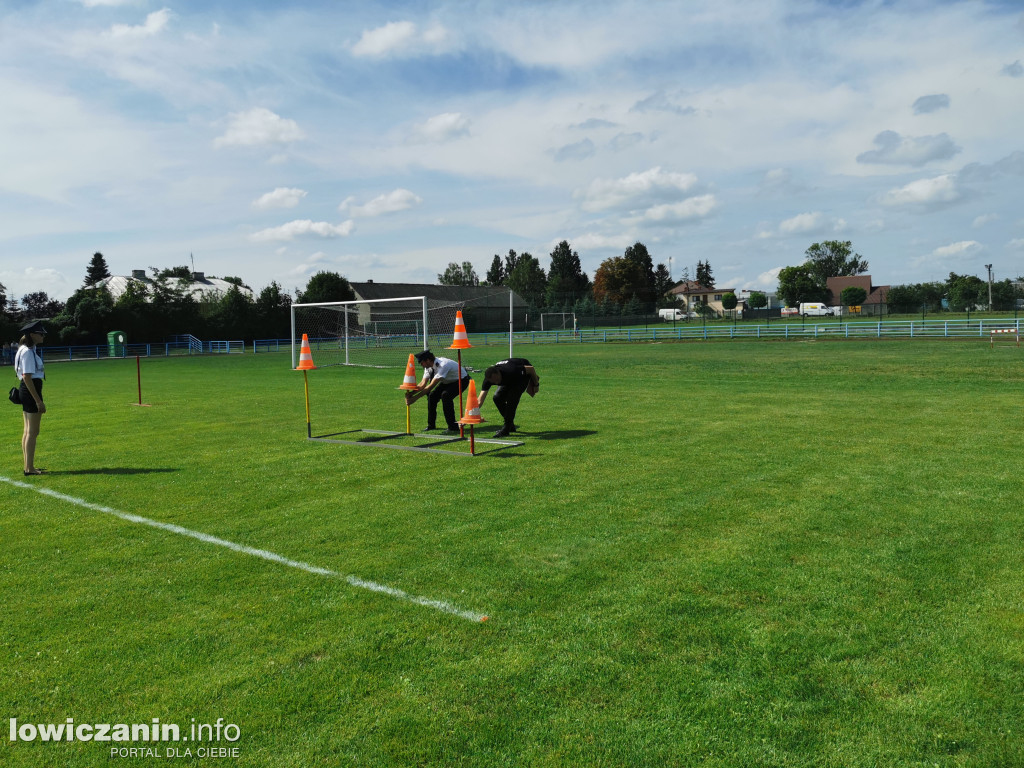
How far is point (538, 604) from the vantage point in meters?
4.62

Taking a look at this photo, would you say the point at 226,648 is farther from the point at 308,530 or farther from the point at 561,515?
the point at 561,515

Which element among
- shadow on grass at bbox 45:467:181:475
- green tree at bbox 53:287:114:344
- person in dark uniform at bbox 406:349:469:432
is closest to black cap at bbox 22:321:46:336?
shadow on grass at bbox 45:467:181:475

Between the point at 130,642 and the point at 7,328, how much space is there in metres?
63.2

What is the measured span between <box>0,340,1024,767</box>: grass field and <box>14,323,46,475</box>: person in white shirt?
0.46m

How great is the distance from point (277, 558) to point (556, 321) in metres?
71.8

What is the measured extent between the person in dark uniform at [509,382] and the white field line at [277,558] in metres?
5.05

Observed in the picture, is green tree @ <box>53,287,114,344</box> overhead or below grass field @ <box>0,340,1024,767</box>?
overhead

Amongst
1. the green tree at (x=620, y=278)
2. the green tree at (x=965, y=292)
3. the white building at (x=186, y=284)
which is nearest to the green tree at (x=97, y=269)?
the white building at (x=186, y=284)

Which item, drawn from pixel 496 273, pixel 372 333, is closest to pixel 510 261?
pixel 496 273

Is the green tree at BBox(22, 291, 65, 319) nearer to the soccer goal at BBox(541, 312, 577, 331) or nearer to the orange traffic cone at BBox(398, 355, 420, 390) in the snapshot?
the soccer goal at BBox(541, 312, 577, 331)

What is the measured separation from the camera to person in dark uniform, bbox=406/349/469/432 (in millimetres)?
11085

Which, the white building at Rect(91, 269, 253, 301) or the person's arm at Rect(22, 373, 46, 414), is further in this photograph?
the white building at Rect(91, 269, 253, 301)

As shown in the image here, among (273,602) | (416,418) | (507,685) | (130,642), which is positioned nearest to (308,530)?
(273,602)

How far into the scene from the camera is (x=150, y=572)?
534cm
